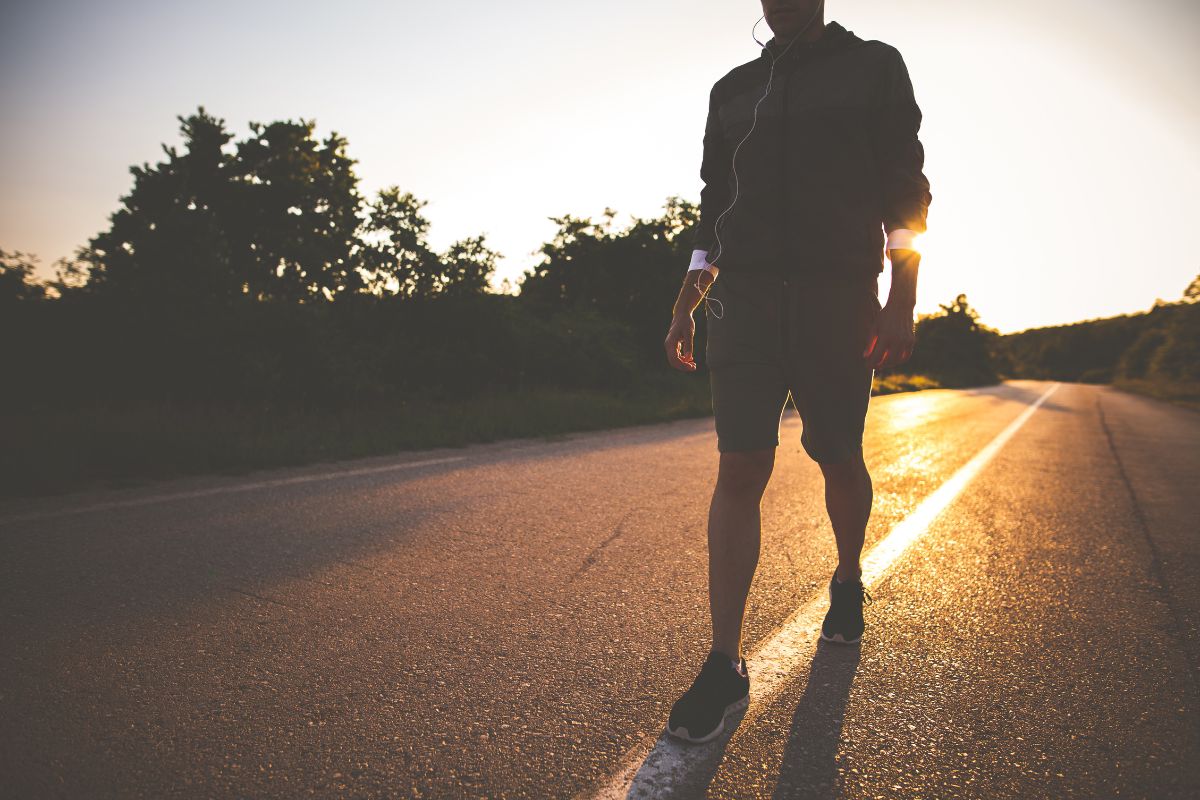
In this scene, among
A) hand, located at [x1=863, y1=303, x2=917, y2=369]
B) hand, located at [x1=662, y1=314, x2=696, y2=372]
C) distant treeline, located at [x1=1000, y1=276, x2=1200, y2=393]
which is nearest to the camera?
hand, located at [x1=863, y1=303, x2=917, y2=369]


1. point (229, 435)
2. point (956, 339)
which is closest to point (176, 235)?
point (229, 435)

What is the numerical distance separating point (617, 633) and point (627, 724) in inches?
22.3

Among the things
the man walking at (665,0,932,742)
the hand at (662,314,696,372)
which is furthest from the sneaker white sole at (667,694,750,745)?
the hand at (662,314,696,372)

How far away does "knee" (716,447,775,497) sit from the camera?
187 centimetres

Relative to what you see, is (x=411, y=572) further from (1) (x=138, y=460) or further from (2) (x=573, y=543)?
(1) (x=138, y=460)

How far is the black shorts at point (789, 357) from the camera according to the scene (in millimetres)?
1894

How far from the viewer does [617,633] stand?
7.26 feet

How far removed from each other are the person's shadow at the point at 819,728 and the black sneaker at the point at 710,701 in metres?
0.17

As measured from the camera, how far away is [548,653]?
2.04 meters

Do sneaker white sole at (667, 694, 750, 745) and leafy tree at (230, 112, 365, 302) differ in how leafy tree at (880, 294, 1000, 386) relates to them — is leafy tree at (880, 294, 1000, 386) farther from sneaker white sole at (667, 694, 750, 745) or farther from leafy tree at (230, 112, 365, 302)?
sneaker white sole at (667, 694, 750, 745)

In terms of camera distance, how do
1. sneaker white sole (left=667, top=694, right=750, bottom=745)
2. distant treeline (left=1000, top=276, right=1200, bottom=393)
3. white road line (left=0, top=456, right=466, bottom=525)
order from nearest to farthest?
sneaker white sole (left=667, top=694, right=750, bottom=745), white road line (left=0, top=456, right=466, bottom=525), distant treeline (left=1000, top=276, right=1200, bottom=393)

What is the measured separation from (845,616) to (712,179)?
1.65 metres

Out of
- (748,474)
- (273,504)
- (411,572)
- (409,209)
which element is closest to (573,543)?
(411,572)

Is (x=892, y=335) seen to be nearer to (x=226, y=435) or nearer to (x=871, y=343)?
(x=871, y=343)
